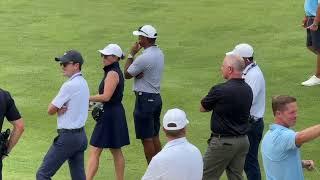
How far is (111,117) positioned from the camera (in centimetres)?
892

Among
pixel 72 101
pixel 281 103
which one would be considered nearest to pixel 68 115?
pixel 72 101

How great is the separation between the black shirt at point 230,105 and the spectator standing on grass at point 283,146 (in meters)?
1.19

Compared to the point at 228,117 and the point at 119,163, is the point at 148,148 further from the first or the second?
the point at 228,117

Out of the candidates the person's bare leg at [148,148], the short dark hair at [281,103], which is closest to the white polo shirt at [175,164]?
the short dark hair at [281,103]

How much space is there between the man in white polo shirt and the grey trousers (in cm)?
148

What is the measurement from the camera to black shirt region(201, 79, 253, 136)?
7648 millimetres

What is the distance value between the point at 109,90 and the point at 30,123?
315 cm

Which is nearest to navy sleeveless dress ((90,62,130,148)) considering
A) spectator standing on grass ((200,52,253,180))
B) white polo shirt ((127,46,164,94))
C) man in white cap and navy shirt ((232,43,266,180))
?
white polo shirt ((127,46,164,94))

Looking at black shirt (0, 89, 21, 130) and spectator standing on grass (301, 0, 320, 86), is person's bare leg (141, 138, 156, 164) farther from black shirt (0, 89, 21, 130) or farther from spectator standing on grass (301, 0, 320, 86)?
spectator standing on grass (301, 0, 320, 86)

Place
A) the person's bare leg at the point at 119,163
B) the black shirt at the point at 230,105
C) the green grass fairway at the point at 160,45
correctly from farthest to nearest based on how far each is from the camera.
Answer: the green grass fairway at the point at 160,45, the person's bare leg at the point at 119,163, the black shirt at the point at 230,105

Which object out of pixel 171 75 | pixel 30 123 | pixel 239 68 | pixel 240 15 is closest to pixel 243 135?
pixel 239 68

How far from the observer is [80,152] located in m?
8.16

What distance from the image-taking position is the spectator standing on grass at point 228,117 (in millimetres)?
7652

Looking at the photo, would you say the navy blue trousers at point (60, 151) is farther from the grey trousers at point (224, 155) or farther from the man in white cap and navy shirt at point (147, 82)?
the man in white cap and navy shirt at point (147, 82)
